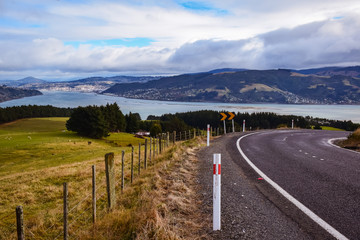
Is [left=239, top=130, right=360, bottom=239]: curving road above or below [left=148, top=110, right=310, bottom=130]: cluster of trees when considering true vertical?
above

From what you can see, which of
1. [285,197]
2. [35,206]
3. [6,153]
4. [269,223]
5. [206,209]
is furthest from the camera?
[6,153]

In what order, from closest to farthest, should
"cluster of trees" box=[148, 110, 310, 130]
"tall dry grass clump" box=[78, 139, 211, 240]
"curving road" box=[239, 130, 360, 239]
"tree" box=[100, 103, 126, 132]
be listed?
"tall dry grass clump" box=[78, 139, 211, 240], "curving road" box=[239, 130, 360, 239], "tree" box=[100, 103, 126, 132], "cluster of trees" box=[148, 110, 310, 130]

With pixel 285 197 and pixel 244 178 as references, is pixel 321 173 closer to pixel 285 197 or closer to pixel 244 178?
pixel 244 178

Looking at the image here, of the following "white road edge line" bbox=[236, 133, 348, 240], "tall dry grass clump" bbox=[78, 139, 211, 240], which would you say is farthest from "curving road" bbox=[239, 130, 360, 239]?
"tall dry grass clump" bbox=[78, 139, 211, 240]

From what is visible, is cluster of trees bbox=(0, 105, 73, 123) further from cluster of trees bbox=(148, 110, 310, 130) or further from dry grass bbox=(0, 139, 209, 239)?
dry grass bbox=(0, 139, 209, 239)

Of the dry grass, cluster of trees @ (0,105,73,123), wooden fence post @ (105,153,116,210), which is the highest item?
wooden fence post @ (105,153,116,210)

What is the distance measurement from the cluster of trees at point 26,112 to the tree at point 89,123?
168 feet

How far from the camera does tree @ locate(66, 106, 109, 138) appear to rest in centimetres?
5997

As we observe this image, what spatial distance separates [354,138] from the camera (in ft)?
56.9

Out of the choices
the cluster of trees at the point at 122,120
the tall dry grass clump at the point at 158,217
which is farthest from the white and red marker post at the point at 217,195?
the cluster of trees at the point at 122,120

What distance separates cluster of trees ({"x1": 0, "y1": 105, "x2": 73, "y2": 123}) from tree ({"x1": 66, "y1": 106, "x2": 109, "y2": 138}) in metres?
51.3

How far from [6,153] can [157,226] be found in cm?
3436

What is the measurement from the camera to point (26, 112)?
120m

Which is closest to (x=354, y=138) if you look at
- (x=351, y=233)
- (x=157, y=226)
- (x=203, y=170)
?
(x=203, y=170)
